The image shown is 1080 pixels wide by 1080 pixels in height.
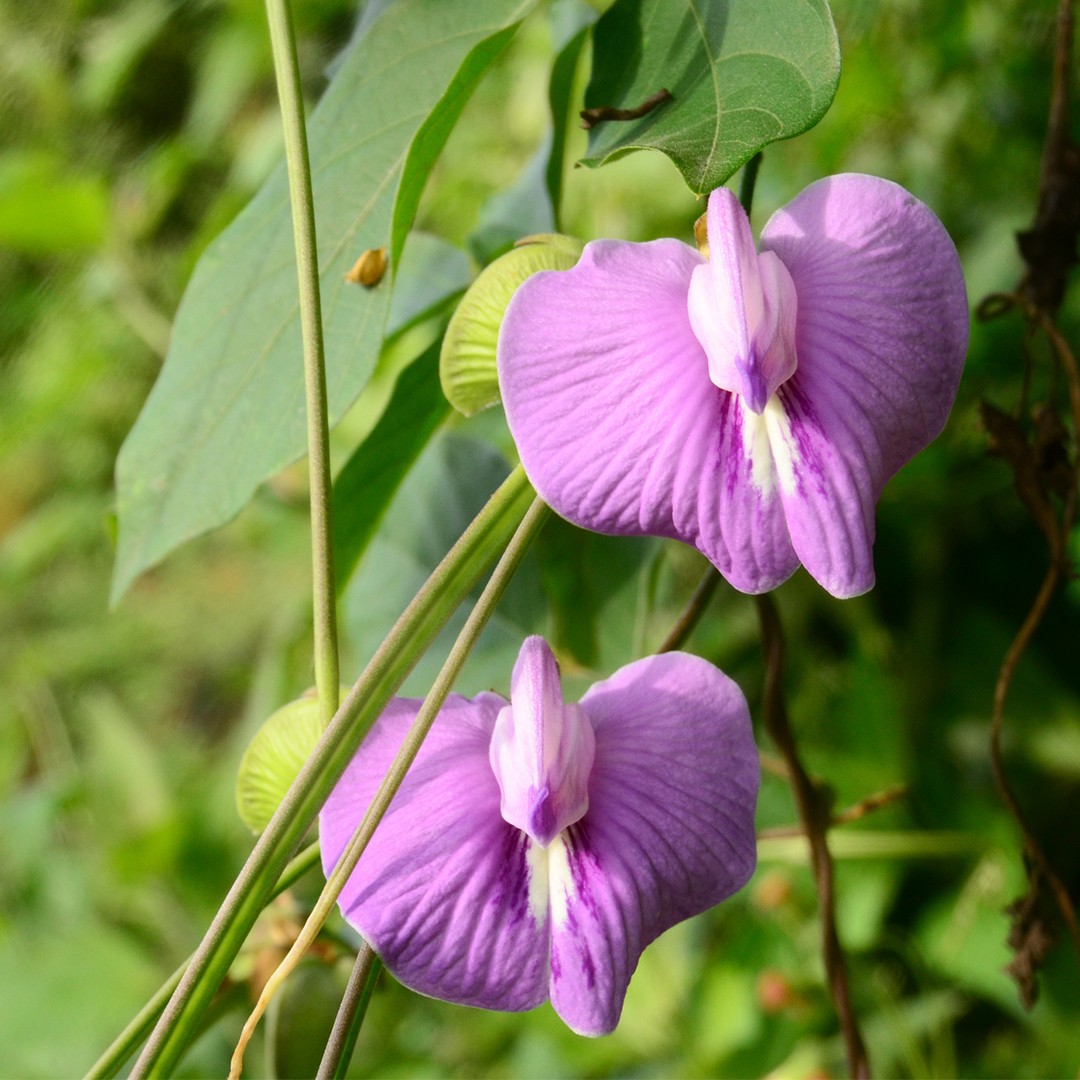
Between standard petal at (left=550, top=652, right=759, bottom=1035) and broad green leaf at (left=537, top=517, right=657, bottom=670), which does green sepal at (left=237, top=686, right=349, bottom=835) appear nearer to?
standard petal at (left=550, top=652, right=759, bottom=1035)

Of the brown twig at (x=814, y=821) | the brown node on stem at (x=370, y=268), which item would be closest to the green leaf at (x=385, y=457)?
the brown node on stem at (x=370, y=268)

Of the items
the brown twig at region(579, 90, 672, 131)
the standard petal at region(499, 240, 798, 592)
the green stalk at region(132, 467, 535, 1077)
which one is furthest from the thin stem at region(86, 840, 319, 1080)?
the brown twig at region(579, 90, 672, 131)

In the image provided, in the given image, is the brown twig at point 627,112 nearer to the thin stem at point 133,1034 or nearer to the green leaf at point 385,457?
the green leaf at point 385,457

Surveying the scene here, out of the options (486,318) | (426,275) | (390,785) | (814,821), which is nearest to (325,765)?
(390,785)

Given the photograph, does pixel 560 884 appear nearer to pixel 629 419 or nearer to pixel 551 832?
pixel 551 832

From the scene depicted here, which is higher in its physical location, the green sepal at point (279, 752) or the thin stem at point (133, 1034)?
the green sepal at point (279, 752)

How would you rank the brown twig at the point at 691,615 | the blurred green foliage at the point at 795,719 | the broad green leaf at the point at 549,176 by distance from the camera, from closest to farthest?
1. the brown twig at the point at 691,615
2. the broad green leaf at the point at 549,176
3. the blurred green foliage at the point at 795,719

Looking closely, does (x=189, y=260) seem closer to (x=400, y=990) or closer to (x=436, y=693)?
(x=400, y=990)
